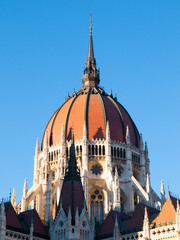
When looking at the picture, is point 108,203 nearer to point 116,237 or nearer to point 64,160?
point 64,160

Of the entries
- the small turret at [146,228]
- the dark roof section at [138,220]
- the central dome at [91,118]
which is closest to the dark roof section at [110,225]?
the dark roof section at [138,220]

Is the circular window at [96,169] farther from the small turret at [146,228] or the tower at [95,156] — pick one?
the small turret at [146,228]

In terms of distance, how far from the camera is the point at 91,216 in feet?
192

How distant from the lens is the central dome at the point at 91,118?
6378 cm

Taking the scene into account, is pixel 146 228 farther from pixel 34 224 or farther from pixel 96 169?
pixel 96 169

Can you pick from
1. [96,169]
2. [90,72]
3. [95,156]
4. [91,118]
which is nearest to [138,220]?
[96,169]

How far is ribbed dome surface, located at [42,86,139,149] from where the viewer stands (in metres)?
63.8

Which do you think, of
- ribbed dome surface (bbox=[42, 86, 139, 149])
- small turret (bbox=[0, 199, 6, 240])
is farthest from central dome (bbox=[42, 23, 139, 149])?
small turret (bbox=[0, 199, 6, 240])

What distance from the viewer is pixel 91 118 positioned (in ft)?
211

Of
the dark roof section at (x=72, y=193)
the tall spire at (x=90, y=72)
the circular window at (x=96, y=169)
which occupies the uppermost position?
the tall spire at (x=90, y=72)

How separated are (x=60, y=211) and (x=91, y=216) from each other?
35.5 feet

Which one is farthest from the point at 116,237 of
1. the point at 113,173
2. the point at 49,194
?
the point at 113,173

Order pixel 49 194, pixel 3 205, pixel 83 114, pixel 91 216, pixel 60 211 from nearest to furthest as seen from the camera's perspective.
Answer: pixel 3 205
pixel 60 211
pixel 49 194
pixel 91 216
pixel 83 114

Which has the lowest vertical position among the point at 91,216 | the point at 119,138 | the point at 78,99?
the point at 91,216
